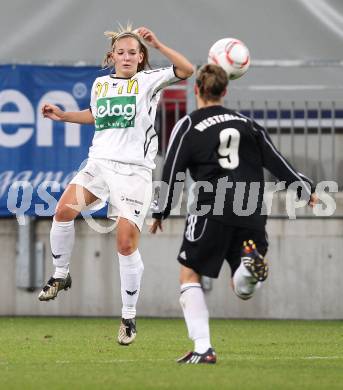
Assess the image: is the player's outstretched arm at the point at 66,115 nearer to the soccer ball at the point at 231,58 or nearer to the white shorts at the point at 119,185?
the white shorts at the point at 119,185

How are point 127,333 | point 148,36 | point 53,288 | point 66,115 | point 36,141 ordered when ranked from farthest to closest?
point 36,141, point 66,115, point 53,288, point 127,333, point 148,36

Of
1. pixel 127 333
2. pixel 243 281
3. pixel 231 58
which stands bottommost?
pixel 127 333

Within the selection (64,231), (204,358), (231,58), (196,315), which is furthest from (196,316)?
(64,231)

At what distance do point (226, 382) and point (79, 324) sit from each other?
5.66 metres

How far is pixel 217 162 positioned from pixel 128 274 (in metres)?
1.94

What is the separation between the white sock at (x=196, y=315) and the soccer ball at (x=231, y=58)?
1460mm

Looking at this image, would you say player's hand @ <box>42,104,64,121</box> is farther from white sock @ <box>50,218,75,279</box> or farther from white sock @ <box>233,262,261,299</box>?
white sock @ <box>233,262,261,299</box>

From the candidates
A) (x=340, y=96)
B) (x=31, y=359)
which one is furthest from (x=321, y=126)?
(x=31, y=359)

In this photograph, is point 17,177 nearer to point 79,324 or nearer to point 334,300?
point 79,324

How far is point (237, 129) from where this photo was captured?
8.42 metres

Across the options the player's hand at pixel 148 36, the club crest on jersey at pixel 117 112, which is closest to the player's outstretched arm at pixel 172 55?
the player's hand at pixel 148 36

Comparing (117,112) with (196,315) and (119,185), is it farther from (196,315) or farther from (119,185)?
(196,315)

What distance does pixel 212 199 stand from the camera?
8320 millimetres

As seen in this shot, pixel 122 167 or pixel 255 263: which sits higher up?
pixel 122 167
